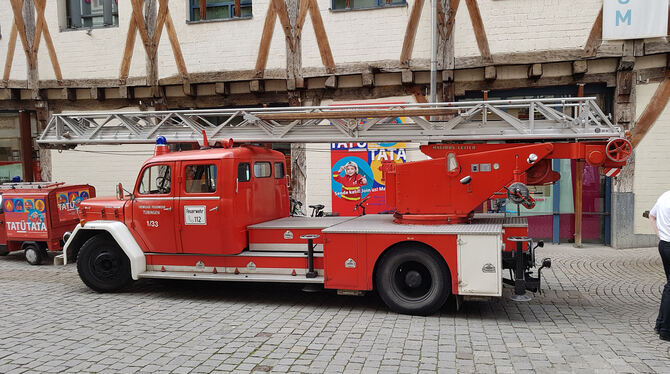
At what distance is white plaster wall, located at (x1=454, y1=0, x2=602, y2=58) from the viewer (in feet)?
36.7

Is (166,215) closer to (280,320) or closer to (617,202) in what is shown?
(280,320)

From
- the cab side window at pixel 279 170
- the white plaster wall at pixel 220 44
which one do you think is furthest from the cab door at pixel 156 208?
the white plaster wall at pixel 220 44

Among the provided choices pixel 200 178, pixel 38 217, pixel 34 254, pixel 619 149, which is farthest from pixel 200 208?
pixel 619 149

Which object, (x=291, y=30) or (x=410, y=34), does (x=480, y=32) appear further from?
(x=291, y=30)

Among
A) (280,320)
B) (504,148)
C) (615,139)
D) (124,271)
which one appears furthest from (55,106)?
(615,139)

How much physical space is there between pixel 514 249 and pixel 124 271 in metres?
5.73

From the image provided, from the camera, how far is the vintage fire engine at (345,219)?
6.40 metres

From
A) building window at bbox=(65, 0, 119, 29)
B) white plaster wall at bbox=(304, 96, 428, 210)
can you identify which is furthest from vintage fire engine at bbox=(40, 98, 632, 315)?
building window at bbox=(65, 0, 119, 29)

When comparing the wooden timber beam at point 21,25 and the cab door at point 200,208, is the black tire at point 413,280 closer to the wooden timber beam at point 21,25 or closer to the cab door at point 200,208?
the cab door at point 200,208

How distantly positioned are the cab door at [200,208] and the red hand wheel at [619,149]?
512cm

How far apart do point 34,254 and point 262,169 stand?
5810 mm

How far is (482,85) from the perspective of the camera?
11898 millimetres

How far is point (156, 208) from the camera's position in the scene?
301 inches

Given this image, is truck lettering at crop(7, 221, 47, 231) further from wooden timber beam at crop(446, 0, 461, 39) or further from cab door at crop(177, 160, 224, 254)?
wooden timber beam at crop(446, 0, 461, 39)
